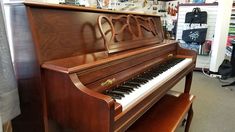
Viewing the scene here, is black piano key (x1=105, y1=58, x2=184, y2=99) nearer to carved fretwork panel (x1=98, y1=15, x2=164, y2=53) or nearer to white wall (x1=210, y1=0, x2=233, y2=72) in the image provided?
carved fretwork panel (x1=98, y1=15, x2=164, y2=53)

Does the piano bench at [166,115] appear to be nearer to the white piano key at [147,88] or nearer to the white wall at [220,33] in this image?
the white piano key at [147,88]

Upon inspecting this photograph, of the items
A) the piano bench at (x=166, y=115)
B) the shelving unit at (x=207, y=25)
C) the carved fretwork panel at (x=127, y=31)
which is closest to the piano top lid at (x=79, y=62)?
the carved fretwork panel at (x=127, y=31)

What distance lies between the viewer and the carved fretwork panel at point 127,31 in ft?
4.40

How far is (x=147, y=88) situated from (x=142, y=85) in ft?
0.14

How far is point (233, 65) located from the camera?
3822 mm

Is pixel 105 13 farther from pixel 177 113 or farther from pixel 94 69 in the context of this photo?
pixel 177 113

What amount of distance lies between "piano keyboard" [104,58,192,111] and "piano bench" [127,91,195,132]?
0.97ft

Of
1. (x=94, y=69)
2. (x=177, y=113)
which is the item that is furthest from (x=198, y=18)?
(x=94, y=69)

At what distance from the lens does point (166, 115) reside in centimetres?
154

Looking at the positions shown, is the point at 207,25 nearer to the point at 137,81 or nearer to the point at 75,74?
the point at 137,81

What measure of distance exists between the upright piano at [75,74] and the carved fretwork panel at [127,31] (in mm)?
13

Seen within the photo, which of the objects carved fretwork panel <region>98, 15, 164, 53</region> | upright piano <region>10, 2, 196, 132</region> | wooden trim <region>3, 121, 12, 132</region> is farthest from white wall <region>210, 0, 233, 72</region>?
wooden trim <region>3, 121, 12, 132</region>

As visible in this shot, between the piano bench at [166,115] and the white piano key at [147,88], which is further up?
the white piano key at [147,88]

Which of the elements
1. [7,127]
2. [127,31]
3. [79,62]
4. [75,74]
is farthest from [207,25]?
[7,127]
